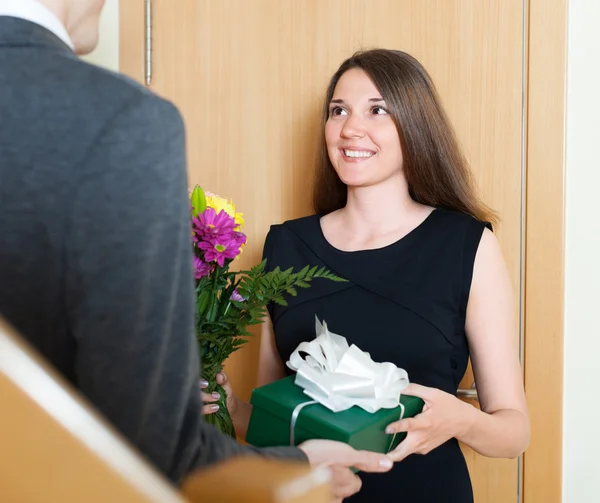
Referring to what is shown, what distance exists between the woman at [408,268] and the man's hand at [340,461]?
0.49m

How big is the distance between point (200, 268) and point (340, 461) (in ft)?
1.21

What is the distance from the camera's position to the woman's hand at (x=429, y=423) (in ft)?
2.95

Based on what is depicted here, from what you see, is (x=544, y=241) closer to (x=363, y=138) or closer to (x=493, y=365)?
(x=493, y=365)

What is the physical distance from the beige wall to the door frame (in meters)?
1.14

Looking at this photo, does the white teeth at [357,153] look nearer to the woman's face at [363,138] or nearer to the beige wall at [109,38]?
the woman's face at [363,138]

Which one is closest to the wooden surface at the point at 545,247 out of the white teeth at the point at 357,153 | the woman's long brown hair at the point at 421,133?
the woman's long brown hair at the point at 421,133

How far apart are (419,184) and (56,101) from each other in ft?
3.56

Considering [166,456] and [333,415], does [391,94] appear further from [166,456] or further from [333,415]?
[166,456]

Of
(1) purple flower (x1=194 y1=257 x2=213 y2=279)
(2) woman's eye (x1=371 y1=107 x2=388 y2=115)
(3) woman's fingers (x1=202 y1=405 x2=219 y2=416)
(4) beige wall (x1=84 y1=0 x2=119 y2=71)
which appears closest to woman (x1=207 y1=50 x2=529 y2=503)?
(2) woman's eye (x1=371 y1=107 x2=388 y2=115)

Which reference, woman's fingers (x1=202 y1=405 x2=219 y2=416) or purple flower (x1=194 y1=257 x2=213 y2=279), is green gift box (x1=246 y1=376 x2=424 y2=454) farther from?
purple flower (x1=194 y1=257 x2=213 y2=279)

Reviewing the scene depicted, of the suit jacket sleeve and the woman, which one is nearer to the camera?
the suit jacket sleeve

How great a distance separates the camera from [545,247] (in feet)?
4.86

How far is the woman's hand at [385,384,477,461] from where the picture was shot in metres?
A: 0.90

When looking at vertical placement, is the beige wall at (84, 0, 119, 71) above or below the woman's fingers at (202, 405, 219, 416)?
above
